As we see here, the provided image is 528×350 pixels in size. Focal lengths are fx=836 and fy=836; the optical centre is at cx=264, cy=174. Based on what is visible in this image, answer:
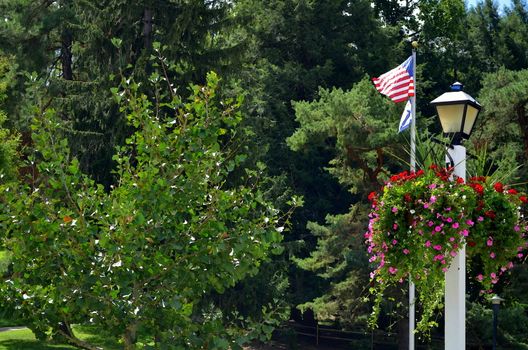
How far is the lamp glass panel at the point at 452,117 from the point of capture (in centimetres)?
754

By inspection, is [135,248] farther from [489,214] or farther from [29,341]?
[29,341]

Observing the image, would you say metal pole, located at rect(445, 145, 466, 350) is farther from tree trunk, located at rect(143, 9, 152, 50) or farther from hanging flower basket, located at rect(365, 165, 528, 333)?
tree trunk, located at rect(143, 9, 152, 50)

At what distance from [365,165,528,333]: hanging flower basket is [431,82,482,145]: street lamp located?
1.55ft

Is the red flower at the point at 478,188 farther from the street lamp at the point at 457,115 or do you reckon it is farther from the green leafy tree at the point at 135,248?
the green leafy tree at the point at 135,248

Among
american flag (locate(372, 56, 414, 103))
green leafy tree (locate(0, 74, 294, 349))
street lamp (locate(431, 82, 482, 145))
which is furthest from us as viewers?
american flag (locate(372, 56, 414, 103))

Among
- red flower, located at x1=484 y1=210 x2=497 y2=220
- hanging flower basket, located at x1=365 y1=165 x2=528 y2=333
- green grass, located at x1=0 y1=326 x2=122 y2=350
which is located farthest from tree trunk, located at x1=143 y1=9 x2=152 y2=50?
red flower, located at x1=484 y1=210 x2=497 y2=220

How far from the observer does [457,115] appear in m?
7.55

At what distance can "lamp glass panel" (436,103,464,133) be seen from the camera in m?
7.54

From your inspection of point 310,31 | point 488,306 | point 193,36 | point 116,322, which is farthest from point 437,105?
point 310,31

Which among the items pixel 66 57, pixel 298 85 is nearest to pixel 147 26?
pixel 66 57

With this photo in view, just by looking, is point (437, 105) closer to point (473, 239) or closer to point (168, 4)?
point (473, 239)

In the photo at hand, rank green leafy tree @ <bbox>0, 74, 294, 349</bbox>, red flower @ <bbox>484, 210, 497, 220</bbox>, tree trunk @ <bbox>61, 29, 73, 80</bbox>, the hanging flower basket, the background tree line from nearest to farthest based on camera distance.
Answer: green leafy tree @ <bbox>0, 74, 294, 349</bbox> → the hanging flower basket → red flower @ <bbox>484, 210, 497, 220</bbox> → the background tree line → tree trunk @ <bbox>61, 29, 73, 80</bbox>

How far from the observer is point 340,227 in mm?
27016

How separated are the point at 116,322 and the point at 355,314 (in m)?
21.4
